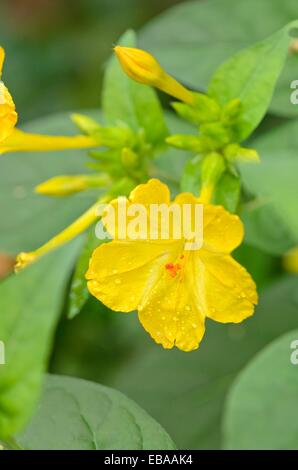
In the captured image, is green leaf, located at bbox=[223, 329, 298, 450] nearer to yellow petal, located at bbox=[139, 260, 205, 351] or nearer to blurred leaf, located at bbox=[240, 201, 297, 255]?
yellow petal, located at bbox=[139, 260, 205, 351]

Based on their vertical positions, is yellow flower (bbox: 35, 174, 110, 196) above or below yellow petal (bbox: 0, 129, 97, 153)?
below

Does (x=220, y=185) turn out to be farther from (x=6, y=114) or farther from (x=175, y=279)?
(x=6, y=114)

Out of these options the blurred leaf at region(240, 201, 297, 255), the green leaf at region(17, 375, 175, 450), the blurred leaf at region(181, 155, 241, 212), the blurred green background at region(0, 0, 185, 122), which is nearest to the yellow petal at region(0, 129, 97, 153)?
the blurred leaf at region(181, 155, 241, 212)

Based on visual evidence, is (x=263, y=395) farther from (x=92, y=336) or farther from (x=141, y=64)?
(x=92, y=336)

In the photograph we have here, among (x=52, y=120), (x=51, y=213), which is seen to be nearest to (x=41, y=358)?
(x=51, y=213)

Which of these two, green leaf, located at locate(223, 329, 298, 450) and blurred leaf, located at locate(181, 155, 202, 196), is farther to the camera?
blurred leaf, located at locate(181, 155, 202, 196)

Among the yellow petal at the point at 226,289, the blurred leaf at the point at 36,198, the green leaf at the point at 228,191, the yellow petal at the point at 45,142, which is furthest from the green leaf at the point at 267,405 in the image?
the blurred leaf at the point at 36,198

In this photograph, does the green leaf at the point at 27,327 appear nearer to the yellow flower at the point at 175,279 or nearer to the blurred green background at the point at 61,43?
the yellow flower at the point at 175,279
